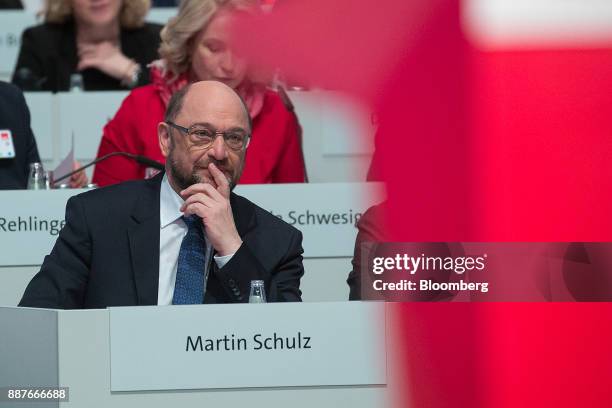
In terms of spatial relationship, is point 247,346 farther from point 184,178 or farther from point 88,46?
point 88,46

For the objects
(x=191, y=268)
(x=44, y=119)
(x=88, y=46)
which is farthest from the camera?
(x=88, y=46)

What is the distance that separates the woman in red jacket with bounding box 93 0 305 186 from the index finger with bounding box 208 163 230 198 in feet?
3.84

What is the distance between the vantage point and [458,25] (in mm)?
1529

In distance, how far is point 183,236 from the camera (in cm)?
277

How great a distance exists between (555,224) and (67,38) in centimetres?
441

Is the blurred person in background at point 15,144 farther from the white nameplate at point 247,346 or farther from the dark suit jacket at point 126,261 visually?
the white nameplate at point 247,346

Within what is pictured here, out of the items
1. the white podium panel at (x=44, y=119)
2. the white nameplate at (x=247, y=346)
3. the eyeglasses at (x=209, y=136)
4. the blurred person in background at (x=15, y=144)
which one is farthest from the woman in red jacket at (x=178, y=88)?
the white nameplate at (x=247, y=346)

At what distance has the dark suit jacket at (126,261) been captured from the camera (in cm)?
262

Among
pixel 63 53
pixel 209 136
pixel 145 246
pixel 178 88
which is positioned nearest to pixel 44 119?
pixel 63 53

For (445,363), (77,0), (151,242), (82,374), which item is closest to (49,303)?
(151,242)

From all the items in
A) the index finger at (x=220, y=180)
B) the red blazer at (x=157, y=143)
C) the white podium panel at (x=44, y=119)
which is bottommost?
the index finger at (x=220, y=180)

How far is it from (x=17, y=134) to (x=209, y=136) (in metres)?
1.51

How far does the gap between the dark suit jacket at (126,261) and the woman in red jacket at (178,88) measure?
120 centimetres

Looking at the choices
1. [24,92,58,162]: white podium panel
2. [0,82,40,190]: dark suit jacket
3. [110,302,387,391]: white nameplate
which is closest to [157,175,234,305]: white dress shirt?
[110,302,387,391]: white nameplate
